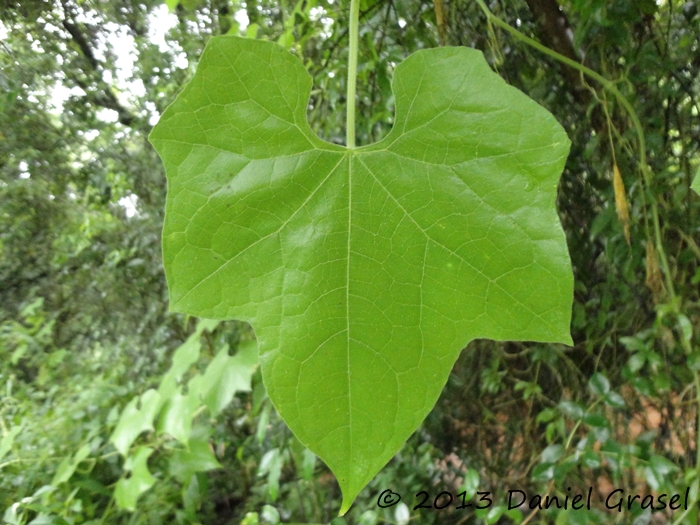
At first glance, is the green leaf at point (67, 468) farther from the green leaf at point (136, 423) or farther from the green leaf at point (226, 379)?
the green leaf at point (226, 379)

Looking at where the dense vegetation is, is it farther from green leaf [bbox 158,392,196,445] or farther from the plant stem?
the plant stem

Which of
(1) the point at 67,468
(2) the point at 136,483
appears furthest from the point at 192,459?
(1) the point at 67,468

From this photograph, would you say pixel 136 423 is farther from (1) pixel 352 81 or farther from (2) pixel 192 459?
(1) pixel 352 81

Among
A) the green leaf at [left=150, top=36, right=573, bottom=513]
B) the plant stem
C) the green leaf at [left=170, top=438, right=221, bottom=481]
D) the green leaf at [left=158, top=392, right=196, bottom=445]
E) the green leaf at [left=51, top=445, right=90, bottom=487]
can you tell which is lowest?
the green leaf at [left=51, top=445, right=90, bottom=487]

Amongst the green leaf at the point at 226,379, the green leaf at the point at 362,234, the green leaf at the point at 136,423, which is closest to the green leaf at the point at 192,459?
the green leaf at the point at 136,423

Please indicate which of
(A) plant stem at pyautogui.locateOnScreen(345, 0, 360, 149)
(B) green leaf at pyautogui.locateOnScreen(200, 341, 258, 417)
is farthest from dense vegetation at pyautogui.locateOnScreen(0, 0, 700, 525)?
(A) plant stem at pyautogui.locateOnScreen(345, 0, 360, 149)
